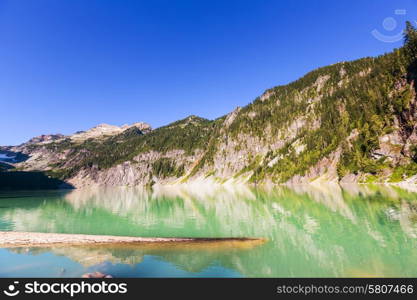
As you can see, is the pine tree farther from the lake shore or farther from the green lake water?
the lake shore

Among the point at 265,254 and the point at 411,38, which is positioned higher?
the point at 411,38

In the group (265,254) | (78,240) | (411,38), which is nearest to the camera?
(265,254)

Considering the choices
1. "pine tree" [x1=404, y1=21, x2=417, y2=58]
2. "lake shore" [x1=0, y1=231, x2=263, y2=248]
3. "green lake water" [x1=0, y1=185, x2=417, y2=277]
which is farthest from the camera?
"pine tree" [x1=404, y1=21, x2=417, y2=58]

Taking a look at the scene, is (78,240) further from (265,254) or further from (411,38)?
(411,38)

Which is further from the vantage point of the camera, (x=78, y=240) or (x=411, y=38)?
(x=411, y=38)

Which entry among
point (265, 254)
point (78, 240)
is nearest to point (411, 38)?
point (265, 254)

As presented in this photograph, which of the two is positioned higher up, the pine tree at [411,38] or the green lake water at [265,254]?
the pine tree at [411,38]

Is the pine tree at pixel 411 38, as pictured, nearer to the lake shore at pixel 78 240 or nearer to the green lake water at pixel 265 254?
the green lake water at pixel 265 254

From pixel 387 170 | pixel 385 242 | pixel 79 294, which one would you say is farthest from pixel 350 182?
pixel 79 294

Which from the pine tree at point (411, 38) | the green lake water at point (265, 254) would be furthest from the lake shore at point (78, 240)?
the pine tree at point (411, 38)

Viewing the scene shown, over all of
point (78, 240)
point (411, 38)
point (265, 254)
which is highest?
point (411, 38)

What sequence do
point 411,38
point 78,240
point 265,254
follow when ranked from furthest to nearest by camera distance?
point 411,38, point 78,240, point 265,254

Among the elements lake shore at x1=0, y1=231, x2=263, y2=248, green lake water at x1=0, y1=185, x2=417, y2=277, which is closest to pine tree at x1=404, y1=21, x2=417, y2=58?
green lake water at x1=0, y1=185, x2=417, y2=277
